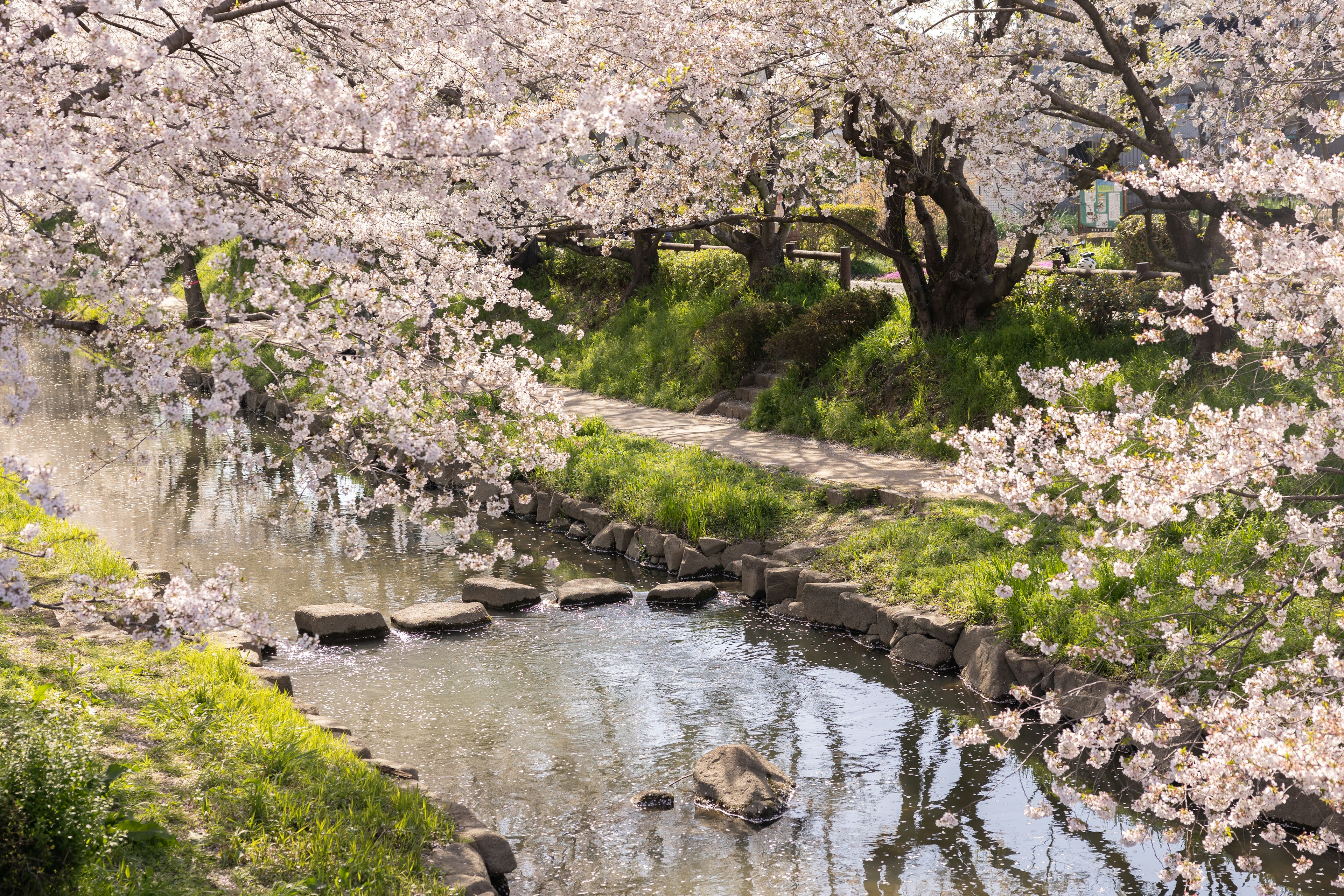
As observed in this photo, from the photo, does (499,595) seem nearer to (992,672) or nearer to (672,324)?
(992,672)

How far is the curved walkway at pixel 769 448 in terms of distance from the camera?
11477 millimetres

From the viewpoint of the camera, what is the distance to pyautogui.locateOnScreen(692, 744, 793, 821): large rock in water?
635cm

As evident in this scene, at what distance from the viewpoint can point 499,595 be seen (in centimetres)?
1017

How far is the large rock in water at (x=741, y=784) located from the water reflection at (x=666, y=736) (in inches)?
3.7

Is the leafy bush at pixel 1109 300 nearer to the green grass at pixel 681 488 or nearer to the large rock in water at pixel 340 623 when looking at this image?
the green grass at pixel 681 488

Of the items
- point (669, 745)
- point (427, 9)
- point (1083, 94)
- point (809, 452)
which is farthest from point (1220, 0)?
point (669, 745)

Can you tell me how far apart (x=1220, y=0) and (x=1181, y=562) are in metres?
6.65

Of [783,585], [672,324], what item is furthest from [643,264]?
[783,585]

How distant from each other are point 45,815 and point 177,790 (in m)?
1.24

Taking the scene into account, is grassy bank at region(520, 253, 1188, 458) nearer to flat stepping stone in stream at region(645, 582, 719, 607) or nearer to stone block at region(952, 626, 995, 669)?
stone block at region(952, 626, 995, 669)

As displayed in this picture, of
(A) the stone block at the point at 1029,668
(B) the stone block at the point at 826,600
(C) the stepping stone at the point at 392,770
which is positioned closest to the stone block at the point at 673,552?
(B) the stone block at the point at 826,600

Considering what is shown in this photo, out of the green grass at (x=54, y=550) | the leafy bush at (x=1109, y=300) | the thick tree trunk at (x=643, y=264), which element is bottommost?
the green grass at (x=54, y=550)

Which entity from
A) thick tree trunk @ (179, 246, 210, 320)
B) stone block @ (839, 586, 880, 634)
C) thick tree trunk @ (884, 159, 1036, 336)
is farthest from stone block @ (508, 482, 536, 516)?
thick tree trunk @ (884, 159, 1036, 336)

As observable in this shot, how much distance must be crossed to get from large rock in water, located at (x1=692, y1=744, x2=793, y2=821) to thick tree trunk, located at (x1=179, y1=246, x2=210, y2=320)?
12.7 ft
